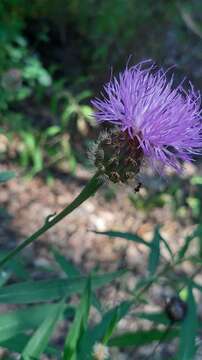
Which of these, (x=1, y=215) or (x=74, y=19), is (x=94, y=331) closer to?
(x=1, y=215)

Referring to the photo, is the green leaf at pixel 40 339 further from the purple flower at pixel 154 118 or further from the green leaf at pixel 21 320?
the purple flower at pixel 154 118

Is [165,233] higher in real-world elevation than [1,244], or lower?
lower

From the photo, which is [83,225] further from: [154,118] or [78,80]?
[154,118]

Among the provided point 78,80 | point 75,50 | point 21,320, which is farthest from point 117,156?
point 75,50

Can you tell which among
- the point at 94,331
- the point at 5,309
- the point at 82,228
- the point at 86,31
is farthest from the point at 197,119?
the point at 86,31

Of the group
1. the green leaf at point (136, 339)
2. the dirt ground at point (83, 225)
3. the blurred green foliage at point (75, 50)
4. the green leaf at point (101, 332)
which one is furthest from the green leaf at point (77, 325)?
the blurred green foliage at point (75, 50)

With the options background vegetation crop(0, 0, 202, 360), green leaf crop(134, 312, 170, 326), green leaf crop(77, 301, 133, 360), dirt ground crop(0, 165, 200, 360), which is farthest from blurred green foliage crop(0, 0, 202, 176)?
green leaf crop(77, 301, 133, 360)
